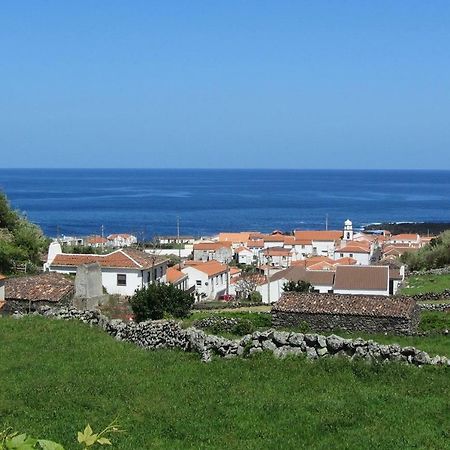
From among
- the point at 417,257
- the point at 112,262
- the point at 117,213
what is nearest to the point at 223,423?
the point at 112,262

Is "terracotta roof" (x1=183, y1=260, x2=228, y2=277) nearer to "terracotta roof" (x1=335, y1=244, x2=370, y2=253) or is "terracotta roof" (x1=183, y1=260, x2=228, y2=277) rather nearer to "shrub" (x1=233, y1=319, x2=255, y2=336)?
"terracotta roof" (x1=335, y1=244, x2=370, y2=253)

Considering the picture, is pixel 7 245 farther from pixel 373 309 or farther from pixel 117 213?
pixel 117 213

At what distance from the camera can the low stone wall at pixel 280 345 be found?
1598 cm

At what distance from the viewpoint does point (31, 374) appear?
616 inches

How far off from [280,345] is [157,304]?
14.2 meters

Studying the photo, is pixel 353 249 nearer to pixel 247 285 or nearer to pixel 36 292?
pixel 247 285

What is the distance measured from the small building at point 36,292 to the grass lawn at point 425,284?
2132cm

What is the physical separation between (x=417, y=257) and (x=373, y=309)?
157 ft

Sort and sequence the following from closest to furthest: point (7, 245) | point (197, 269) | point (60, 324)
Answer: point (60, 324) < point (7, 245) < point (197, 269)

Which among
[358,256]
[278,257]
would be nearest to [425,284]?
[358,256]

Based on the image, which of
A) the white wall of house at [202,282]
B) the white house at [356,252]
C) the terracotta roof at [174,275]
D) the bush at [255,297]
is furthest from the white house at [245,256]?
the bush at [255,297]

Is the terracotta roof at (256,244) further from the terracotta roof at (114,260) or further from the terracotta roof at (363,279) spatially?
the terracotta roof at (363,279)

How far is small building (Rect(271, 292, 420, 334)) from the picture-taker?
26.1 meters

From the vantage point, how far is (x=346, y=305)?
27.7 m
